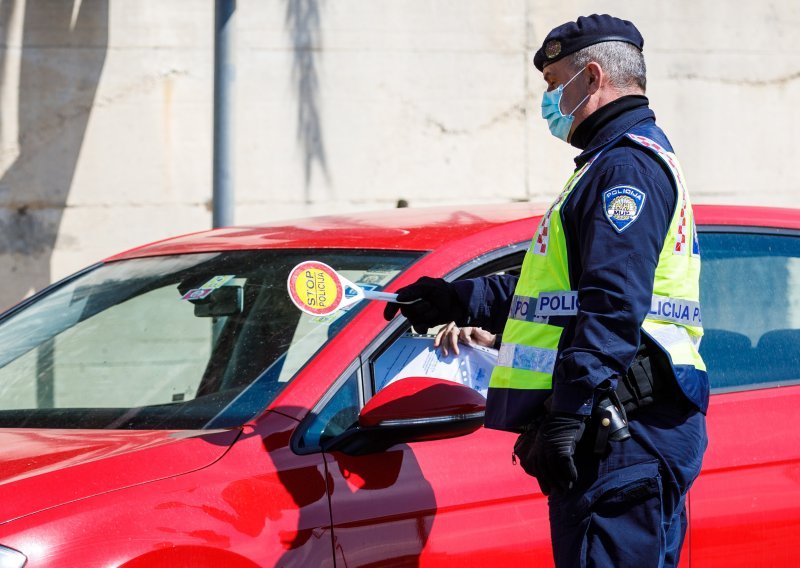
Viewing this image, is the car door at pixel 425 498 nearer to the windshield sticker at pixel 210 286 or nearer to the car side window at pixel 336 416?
the car side window at pixel 336 416

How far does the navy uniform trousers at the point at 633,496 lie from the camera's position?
2139mm

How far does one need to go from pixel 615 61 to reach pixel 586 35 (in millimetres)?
86

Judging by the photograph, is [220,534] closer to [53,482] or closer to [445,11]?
[53,482]

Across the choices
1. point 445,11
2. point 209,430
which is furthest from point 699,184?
point 209,430

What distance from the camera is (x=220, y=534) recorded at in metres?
2.16

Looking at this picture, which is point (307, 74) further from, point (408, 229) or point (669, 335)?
point (669, 335)

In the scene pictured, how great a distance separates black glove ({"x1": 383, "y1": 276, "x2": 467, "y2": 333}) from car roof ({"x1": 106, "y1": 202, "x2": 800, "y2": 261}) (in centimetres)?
24

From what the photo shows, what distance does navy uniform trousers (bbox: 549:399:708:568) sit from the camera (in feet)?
7.02

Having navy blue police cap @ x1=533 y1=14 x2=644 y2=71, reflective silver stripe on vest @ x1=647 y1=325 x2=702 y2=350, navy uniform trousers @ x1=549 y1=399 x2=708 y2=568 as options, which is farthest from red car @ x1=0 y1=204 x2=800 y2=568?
navy blue police cap @ x1=533 y1=14 x2=644 y2=71

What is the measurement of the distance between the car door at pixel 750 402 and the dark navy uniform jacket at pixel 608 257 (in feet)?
2.25

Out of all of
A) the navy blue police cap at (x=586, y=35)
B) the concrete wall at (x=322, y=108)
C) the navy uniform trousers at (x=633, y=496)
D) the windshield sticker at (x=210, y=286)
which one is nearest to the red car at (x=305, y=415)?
the windshield sticker at (x=210, y=286)

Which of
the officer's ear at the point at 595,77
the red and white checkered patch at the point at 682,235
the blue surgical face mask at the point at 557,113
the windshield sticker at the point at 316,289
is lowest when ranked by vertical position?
the windshield sticker at the point at 316,289

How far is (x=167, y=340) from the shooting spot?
3.14 m

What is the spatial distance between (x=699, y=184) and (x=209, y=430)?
17.7ft
